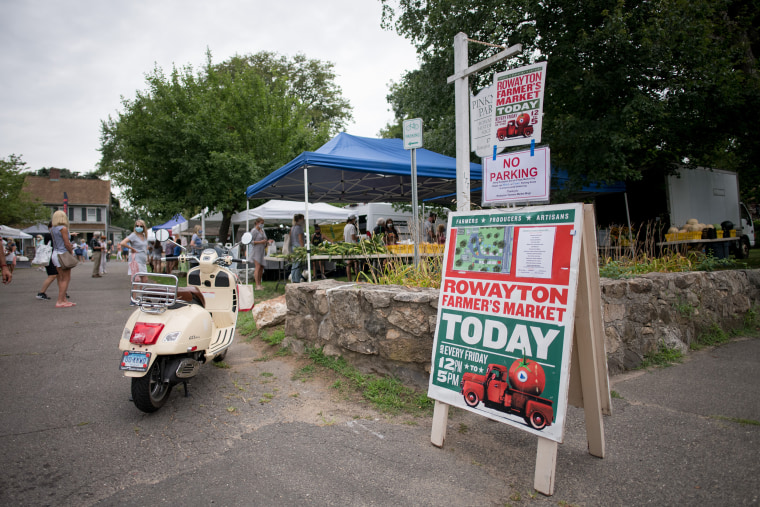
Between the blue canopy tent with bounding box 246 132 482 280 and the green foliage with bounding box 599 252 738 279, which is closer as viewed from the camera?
the green foliage with bounding box 599 252 738 279

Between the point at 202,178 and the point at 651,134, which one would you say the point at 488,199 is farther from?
the point at 202,178

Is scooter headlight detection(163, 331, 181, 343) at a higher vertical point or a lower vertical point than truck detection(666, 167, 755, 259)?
lower

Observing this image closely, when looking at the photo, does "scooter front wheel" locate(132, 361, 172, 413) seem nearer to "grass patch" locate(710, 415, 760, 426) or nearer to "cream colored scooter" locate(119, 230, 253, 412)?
"cream colored scooter" locate(119, 230, 253, 412)

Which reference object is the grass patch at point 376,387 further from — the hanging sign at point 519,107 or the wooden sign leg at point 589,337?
the hanging sign at point 519,107

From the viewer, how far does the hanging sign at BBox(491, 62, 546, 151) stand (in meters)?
3.32

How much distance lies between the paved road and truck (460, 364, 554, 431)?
38 cm

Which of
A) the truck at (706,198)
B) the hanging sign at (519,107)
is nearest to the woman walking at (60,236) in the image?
the hanging sign at (519,107)

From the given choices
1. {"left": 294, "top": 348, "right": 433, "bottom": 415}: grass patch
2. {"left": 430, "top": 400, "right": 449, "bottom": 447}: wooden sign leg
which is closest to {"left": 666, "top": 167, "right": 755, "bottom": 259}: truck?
{"left": 294, "top": 348, "right": 433, "bottom": 415}: grass patch

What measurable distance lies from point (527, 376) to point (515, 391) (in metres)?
0.12

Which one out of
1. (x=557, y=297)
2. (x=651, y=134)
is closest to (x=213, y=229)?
(x=651, y=134)

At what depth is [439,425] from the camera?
2.96 metres

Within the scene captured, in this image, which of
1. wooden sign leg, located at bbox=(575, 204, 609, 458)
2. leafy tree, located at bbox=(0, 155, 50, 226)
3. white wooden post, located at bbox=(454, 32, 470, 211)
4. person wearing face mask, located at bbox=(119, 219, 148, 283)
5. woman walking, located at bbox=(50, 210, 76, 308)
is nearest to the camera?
wooden sign leg, located at bbox=(575, 204, 609, 458)

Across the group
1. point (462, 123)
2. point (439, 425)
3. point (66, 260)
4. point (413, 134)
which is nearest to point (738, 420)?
point (439, 425)

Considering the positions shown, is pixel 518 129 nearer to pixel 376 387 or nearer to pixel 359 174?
pixel 376 387
